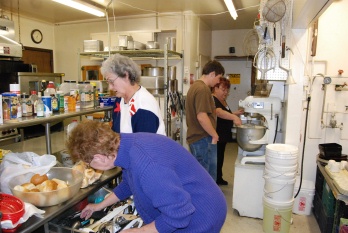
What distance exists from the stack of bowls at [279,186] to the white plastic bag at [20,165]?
1.83 m

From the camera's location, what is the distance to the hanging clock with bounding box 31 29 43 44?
5.32 m

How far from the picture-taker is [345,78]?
2883 millimetres

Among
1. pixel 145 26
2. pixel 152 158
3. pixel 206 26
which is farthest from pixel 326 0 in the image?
pixel 206 26

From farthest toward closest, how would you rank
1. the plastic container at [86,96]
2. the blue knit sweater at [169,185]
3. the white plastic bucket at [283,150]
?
the white plastic bucket at [283,150] < the plastic container at [86,96] < the blue knit sweater at [169,185]

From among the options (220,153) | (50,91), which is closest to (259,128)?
(220,153)

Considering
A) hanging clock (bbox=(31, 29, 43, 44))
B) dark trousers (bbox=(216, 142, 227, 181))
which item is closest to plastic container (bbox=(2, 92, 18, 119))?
dark trousers (bbox=(216, 142, 227, 181))

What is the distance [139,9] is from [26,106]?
12.2 ft

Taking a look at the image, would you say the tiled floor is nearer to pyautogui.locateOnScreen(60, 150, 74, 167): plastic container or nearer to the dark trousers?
the dark trousers

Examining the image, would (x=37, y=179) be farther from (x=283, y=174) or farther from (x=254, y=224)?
(x=254, y=224)

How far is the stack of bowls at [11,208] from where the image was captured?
997mm

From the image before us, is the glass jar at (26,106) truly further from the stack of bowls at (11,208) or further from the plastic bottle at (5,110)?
the stack of bowls at (11,208)

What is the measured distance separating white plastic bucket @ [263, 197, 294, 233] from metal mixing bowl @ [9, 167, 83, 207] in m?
1.81

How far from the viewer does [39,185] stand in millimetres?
1257

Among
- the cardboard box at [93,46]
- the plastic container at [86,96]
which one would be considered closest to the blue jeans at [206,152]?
the plastic container at [86,96]
